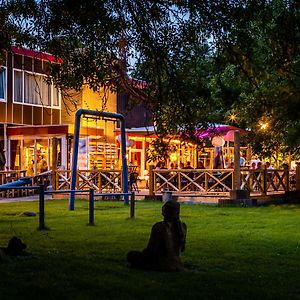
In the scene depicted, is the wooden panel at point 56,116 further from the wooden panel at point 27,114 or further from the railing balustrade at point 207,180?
the railing balustrade at point 207,180

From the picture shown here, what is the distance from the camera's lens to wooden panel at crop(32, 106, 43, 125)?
36.4m

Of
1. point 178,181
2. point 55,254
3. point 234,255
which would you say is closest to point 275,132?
point 178,181

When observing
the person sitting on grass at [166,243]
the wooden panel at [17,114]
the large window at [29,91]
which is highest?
the large window at [29,91]

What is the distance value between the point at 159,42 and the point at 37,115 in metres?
26.3

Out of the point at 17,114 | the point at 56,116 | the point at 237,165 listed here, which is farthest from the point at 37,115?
the point at 237,165

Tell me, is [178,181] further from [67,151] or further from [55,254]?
[55,254]

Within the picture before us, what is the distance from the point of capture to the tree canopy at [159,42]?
34.7 ft

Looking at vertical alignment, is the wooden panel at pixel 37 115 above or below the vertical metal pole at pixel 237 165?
above

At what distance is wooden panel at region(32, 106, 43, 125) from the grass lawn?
17.1 meters

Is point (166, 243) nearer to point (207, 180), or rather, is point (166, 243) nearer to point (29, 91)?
point (207, 180)

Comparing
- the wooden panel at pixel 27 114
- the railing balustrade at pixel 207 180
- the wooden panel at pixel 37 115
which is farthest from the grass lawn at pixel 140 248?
the wooden panel at pixel 37 115

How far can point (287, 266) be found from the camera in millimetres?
10352

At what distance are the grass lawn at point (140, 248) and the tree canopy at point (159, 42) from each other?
2.33 m

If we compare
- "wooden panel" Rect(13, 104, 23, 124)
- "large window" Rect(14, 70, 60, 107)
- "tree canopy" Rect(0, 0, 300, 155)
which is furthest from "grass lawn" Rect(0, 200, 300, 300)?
"large window" Rect(14, 70, 60, 107)
